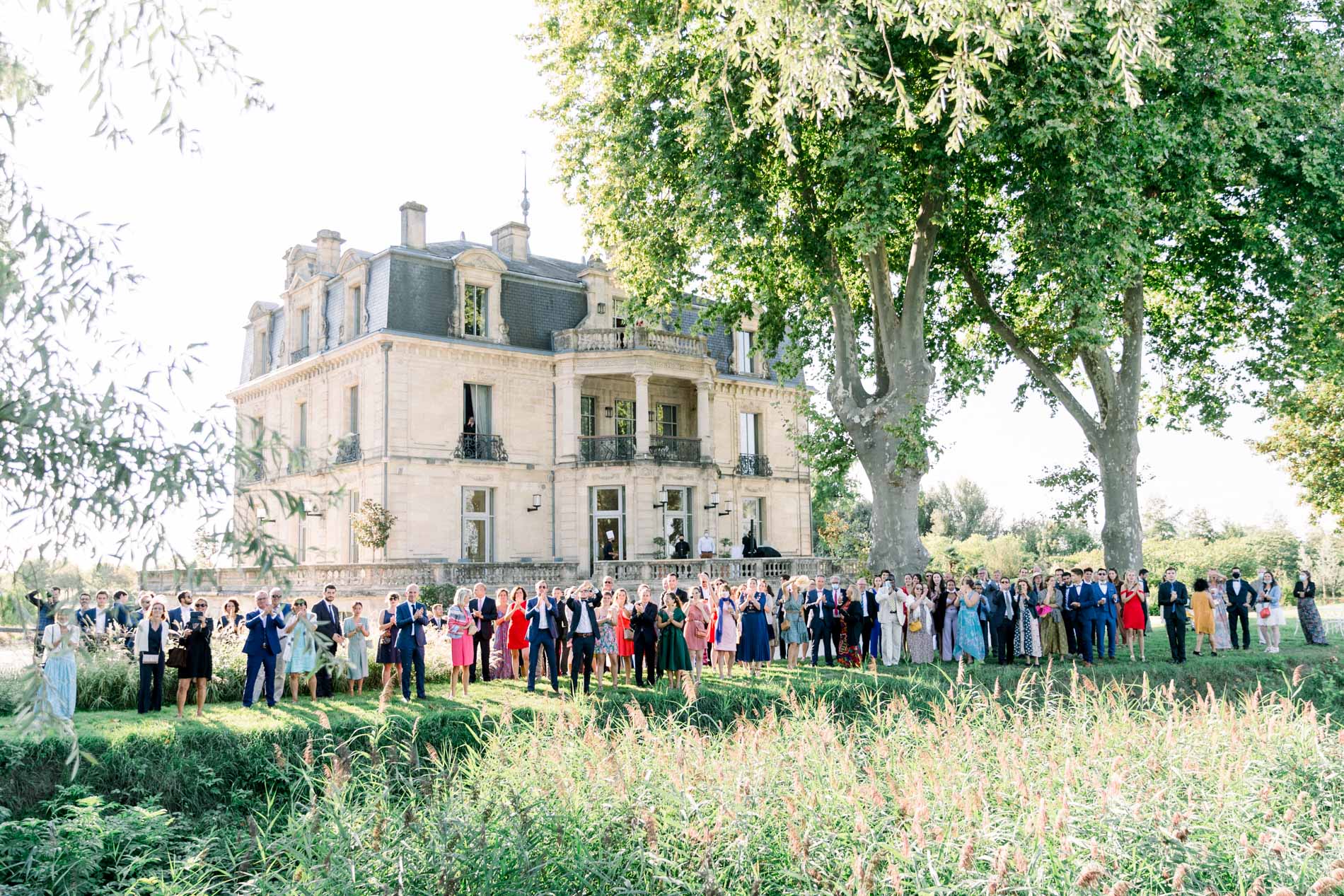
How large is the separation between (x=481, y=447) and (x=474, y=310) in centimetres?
442

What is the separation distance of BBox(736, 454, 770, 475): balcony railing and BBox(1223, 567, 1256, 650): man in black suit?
19.7m

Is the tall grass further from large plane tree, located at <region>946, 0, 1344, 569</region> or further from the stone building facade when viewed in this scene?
the stone building facade

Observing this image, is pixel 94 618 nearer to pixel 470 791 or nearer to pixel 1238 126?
pixel 470 791

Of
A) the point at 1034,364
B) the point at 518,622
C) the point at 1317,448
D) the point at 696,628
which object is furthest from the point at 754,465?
the point at 518,622

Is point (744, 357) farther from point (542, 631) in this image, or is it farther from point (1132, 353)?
point (542, 631)

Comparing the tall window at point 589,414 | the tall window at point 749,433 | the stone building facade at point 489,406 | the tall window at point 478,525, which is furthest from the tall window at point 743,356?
the tall window at point 478,525

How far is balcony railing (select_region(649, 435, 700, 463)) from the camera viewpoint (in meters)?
35.4

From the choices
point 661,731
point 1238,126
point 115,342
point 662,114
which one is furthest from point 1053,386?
point 115,342

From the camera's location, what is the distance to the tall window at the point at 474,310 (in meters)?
34.6

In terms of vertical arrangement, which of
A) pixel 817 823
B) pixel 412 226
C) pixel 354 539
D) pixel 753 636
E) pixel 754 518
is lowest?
pixel 817 823

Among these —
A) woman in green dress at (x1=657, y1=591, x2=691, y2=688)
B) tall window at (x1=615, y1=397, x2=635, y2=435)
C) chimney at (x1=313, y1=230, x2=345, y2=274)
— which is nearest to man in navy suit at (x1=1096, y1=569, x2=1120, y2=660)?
woman in green dress at (x1=657, y1=591, x2=691, y2=688)

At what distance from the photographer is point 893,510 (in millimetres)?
22359

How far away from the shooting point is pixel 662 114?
866 inches

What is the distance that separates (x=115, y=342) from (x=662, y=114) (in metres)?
18.3
